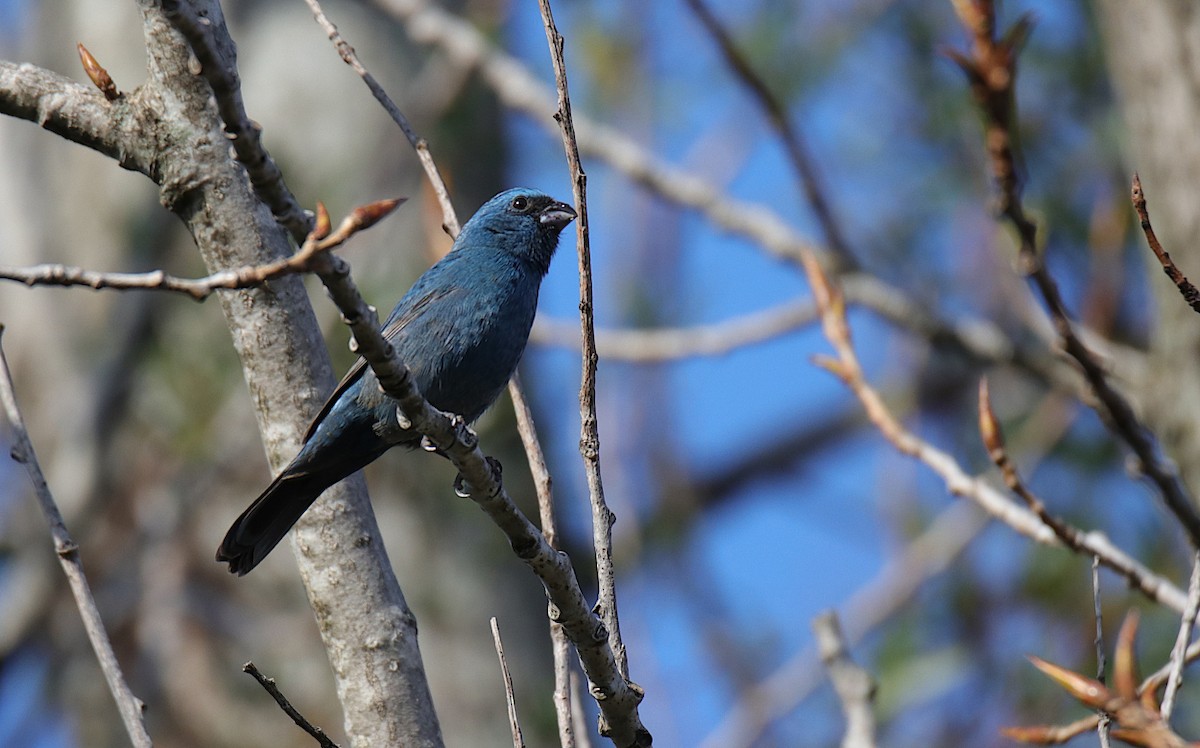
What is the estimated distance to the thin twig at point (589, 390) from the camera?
2395mm

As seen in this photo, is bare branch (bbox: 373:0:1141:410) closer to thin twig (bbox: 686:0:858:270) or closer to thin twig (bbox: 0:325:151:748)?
thin twig (bbox: 686:0:858:270)

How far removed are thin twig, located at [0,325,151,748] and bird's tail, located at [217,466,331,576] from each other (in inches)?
22.9

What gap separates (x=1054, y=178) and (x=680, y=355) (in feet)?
12.0

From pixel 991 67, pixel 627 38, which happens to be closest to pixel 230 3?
pixel 627 38

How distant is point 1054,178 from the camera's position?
7.97 metres

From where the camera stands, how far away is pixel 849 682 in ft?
10.6

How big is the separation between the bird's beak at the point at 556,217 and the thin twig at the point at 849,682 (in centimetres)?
191

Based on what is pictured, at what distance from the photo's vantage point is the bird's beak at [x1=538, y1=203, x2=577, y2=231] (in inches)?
183

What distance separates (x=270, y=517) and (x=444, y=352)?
80 centimetres

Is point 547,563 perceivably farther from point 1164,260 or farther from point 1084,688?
point 1164,260

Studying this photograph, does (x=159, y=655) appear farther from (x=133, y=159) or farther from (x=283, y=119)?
(x=133, y=159)

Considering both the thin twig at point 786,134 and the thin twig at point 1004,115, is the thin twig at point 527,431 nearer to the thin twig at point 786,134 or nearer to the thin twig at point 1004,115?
the thin twig at point 1004,115

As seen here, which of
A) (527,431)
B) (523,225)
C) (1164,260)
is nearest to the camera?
(1164,260)

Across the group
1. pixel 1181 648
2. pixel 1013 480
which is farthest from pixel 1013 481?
pixel 1181 648
